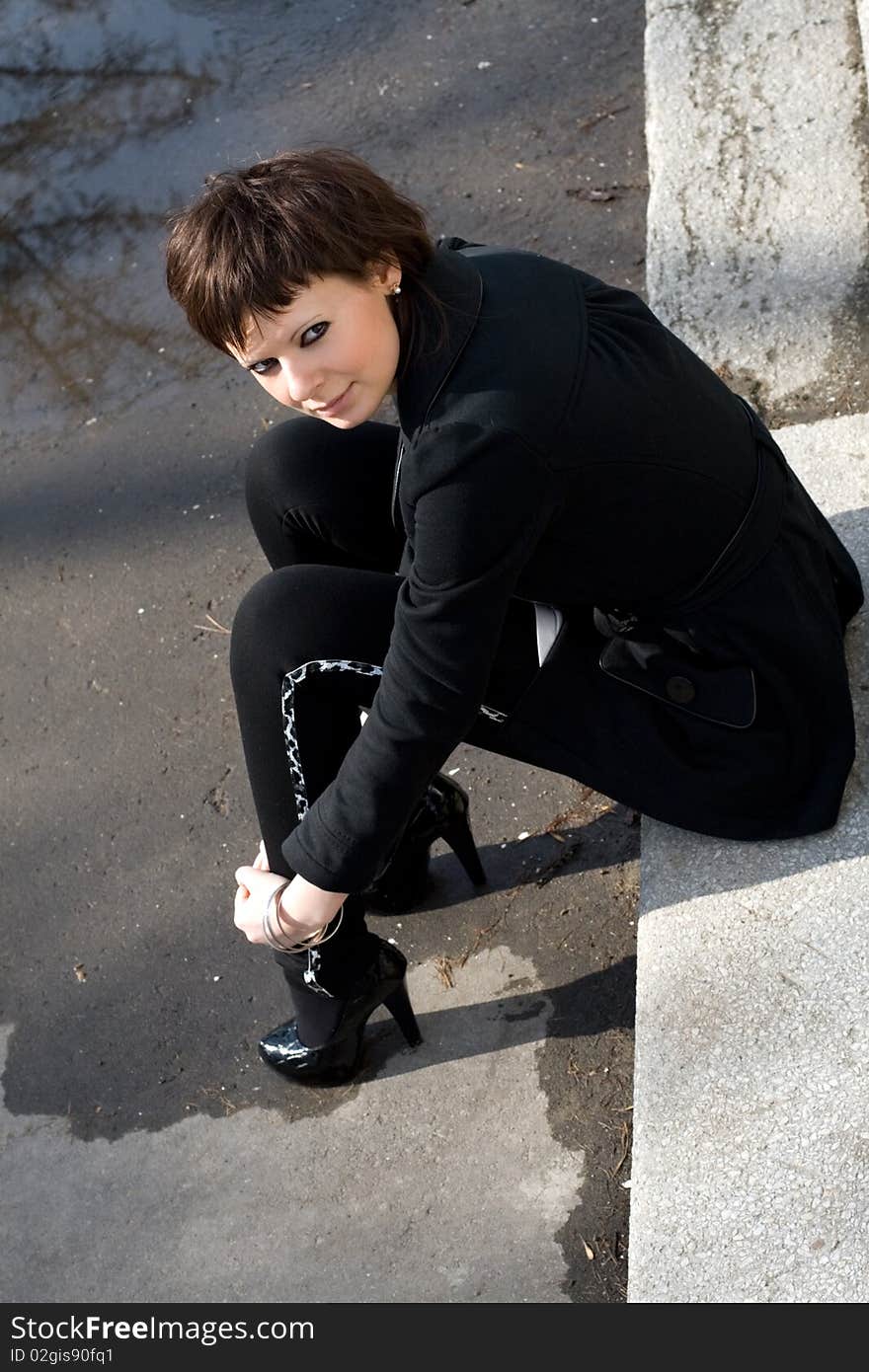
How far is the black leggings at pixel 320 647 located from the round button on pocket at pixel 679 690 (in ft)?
0.57

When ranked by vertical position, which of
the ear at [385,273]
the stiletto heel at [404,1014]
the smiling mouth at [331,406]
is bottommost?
the stiletto heel at [404,1014]

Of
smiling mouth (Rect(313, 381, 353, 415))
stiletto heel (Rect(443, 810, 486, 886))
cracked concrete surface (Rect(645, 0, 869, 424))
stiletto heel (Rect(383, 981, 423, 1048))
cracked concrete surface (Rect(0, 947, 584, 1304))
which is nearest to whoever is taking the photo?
smiling mouth (Rect(313, 381, 353, 415))

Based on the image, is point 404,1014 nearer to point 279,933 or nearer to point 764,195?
point 279,933

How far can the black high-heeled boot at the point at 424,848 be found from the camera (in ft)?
7.28

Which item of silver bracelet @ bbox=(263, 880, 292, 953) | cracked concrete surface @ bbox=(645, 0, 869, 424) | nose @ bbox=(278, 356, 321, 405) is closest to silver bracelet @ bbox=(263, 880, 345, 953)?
silver bracelet @ bbox=(263, 880, 292, 953)

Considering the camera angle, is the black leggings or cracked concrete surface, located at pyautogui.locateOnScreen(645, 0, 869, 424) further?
cracked concrete surface, located at pyautogui.locateOnScreen(645, 0, 869, 424)

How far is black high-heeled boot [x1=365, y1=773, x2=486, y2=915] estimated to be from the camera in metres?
2.22

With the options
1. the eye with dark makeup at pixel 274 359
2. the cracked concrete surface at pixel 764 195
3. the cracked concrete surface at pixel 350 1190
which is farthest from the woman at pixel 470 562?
the cracked concrete surface at pixel 764 195

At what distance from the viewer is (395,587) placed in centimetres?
179

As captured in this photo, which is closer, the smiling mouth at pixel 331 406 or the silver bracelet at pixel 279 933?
the smiling mouth at pixel 331 406

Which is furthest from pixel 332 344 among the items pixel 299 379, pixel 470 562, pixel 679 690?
pixel 679 690

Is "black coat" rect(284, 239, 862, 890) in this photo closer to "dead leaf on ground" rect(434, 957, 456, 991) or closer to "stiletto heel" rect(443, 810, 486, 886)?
"stiletto heel" rect(443, 810, 486, 886)

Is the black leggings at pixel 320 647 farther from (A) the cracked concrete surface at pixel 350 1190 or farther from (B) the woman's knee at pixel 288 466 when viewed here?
(A) the cracked concrete surface at pixel 350 1190

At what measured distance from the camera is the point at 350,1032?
2100mm
